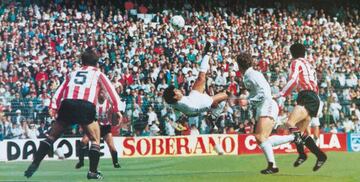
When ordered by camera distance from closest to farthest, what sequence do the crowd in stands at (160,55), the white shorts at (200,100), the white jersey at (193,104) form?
the white jersey at (193,104)
the white shorts at (200,100)
the crowd in stands at (160,55)

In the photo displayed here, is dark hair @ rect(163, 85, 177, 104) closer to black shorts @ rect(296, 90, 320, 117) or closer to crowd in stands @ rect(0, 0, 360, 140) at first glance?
black shorts @ rect(296, 90, 320, 117)

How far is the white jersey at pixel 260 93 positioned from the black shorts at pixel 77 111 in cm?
307

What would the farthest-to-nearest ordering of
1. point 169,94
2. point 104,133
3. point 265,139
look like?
point 104,133 → point 265,139 → point 169,94

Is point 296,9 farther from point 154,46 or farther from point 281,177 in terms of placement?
point 281,177

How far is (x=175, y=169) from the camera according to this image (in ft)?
56.5

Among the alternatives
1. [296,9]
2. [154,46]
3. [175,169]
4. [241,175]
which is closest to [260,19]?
[296,9]

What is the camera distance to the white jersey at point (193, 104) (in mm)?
14594

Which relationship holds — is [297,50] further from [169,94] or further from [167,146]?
[167,146]

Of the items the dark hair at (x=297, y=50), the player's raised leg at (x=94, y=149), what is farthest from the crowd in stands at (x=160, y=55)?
the player's raised leg at (x=94, y=149)

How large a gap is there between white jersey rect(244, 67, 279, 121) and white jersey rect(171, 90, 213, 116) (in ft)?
2.68

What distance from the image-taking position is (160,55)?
29953mm

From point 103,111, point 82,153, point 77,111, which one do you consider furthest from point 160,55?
point 77,111

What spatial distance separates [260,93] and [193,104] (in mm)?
1288

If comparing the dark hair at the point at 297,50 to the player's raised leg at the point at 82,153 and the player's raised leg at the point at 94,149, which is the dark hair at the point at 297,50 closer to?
the player's raised leg at the point at 94,149
